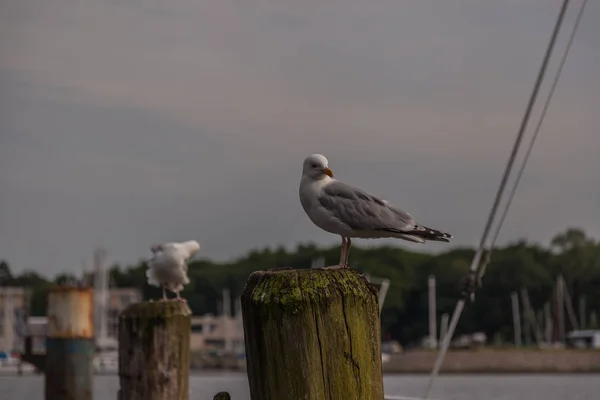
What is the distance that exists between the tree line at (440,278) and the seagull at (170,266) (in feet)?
300

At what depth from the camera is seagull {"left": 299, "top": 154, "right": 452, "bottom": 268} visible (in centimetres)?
671

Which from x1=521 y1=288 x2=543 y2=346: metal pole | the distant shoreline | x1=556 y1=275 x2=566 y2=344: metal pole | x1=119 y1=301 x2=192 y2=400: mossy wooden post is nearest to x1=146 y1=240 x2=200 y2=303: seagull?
x1=119 y1=301 x2=192 y2=400: mossy wooden post

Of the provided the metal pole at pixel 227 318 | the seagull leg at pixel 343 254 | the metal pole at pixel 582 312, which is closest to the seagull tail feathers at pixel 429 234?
the seagull leg at pixel 343 254

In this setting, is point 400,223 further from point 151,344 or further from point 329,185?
point 151,344

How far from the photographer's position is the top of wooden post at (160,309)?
1005 cm

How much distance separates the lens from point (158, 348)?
397 inches

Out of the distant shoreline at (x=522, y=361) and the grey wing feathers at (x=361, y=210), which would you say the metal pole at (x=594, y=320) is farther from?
the grey wing feathers at (x=361, y=210)

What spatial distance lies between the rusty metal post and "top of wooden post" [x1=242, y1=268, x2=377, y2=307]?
11237mm

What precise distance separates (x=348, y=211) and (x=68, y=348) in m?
10.9

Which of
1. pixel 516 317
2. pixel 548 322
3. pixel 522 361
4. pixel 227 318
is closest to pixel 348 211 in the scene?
pixel 522 361

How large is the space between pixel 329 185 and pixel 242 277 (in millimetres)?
131762

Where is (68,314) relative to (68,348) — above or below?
above

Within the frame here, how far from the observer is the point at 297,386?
5754mm

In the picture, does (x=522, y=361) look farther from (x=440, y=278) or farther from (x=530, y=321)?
(x=440, y=278)
